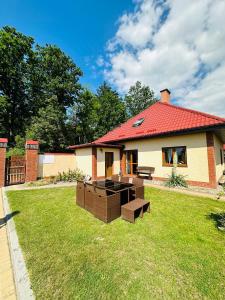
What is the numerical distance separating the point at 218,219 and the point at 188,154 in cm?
484

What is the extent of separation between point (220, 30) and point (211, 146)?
18.5 ft

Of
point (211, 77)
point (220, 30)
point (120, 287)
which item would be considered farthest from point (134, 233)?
point (211, 77)

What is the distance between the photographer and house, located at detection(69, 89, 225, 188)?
8102 mm

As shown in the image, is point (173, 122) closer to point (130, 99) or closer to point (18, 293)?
point (18, 293)

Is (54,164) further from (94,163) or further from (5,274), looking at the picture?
(5,274)

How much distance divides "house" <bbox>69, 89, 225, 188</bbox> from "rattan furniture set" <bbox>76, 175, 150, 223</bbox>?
4489 mm

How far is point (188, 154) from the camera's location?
8.80 metres

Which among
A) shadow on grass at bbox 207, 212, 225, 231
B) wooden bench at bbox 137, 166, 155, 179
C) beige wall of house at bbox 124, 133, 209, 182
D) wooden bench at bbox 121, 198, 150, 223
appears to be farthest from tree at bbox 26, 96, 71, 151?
shadow on grass at bbox 207, 212, 225, 231

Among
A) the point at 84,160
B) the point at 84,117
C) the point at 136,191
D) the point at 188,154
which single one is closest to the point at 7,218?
the point at 136,191

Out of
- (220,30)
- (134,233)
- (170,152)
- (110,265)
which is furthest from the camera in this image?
(170,152)

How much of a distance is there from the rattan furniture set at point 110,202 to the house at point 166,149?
14.7ft

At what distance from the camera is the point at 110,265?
2.63 meters

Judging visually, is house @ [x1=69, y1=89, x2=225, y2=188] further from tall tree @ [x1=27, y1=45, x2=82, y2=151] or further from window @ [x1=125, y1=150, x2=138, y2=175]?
tall tree @ [x1=27, y1=45, x2=82, y2=151]

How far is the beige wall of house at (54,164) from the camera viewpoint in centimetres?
1203
